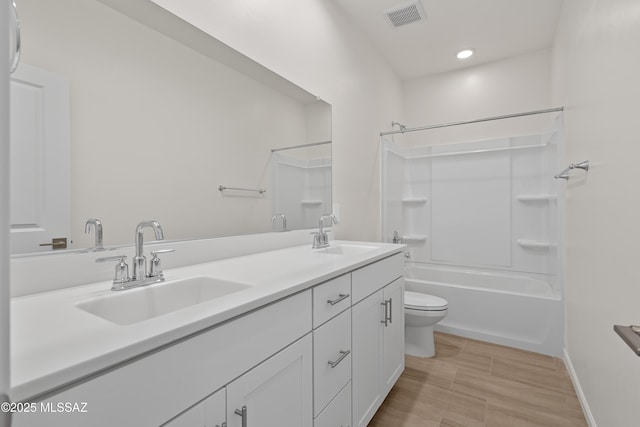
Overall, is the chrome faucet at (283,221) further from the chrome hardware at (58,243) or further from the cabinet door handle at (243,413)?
the cabinet door handle at (243,413)

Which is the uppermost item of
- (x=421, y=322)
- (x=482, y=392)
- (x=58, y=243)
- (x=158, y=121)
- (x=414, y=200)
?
(x=158, y=121)

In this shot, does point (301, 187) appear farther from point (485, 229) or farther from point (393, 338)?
point (485, 229)

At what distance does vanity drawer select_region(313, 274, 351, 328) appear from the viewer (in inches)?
41.3

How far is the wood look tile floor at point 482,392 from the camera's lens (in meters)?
1.59

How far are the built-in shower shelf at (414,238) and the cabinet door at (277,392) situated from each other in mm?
2734

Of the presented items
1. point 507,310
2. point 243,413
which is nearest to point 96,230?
point 243,413

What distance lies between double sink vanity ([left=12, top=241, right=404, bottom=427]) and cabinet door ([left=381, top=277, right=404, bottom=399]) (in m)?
0.11

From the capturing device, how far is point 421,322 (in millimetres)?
2217

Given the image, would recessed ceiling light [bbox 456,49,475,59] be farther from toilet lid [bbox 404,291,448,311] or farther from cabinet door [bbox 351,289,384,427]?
cabinet door [bbox 351,289,384,427]

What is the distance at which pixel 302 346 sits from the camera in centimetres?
97

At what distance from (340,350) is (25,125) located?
1.22m

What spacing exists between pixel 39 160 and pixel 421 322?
2239mm

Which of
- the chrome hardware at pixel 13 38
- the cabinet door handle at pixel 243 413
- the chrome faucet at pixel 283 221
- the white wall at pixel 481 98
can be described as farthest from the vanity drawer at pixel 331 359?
the white wall at pixel 481 98

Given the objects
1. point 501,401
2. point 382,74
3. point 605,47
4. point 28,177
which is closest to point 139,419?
point 28,177
